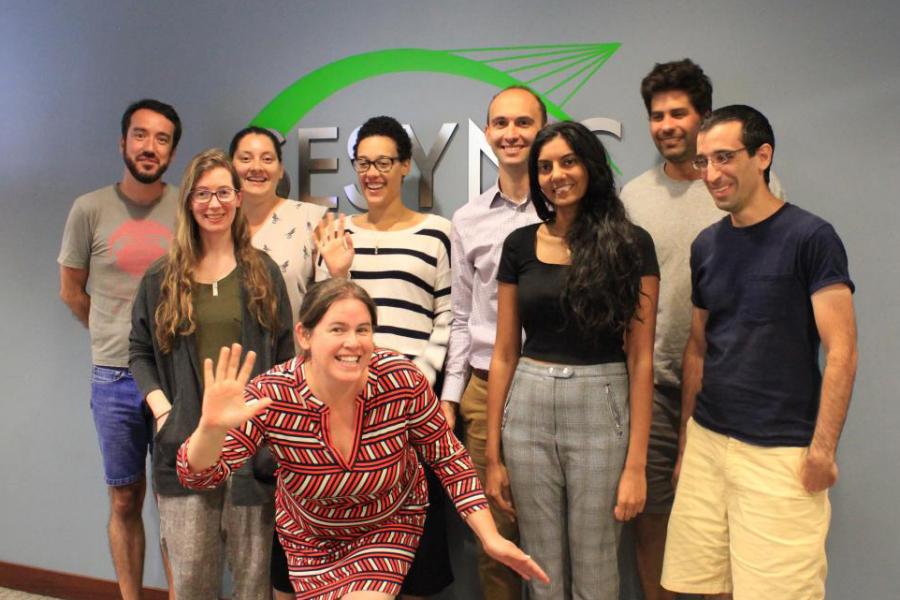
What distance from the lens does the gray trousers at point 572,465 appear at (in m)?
2.11

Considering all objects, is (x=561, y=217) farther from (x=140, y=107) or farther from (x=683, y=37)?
(x=140, y=107)

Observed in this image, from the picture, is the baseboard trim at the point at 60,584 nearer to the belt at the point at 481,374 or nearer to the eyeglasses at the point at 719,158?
the belt at the point at 481,374

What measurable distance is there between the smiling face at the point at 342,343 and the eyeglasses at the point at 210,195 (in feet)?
2.21

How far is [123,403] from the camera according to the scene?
3.00m

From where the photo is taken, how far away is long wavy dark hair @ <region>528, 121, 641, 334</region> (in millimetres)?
2092

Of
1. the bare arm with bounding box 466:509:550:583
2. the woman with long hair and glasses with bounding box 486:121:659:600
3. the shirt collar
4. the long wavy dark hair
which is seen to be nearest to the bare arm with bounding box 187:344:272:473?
the bare arm with bounding box 466:509:550:583

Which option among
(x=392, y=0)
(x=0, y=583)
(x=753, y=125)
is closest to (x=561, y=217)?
(x=753, y=125)

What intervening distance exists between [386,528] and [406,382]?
413 millimetres

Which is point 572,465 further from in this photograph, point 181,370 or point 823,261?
point 181,370

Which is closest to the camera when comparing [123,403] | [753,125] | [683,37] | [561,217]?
[753,125]

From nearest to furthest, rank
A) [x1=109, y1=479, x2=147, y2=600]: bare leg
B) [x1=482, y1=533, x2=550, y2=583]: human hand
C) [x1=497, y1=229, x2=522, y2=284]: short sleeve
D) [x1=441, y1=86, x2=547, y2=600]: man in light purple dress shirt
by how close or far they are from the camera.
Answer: [x1=482, y1=533, x2=550, y2=583]: human hand → [x1=497, y1=229, x2=522, y2=284]: short sleeve → [x1=441, y1=86, x2=547, y2=600]: man in light purple dress shirt → [x1=109, y1=479, x2=147, y2=600]: bare leg

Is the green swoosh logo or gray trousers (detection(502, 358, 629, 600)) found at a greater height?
the green swoosh logo

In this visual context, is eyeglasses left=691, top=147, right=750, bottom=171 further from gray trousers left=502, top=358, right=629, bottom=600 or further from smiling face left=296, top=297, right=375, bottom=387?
smiling face left=296, top=297, right=375, bottom=387

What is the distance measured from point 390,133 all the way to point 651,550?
1.75 metres
